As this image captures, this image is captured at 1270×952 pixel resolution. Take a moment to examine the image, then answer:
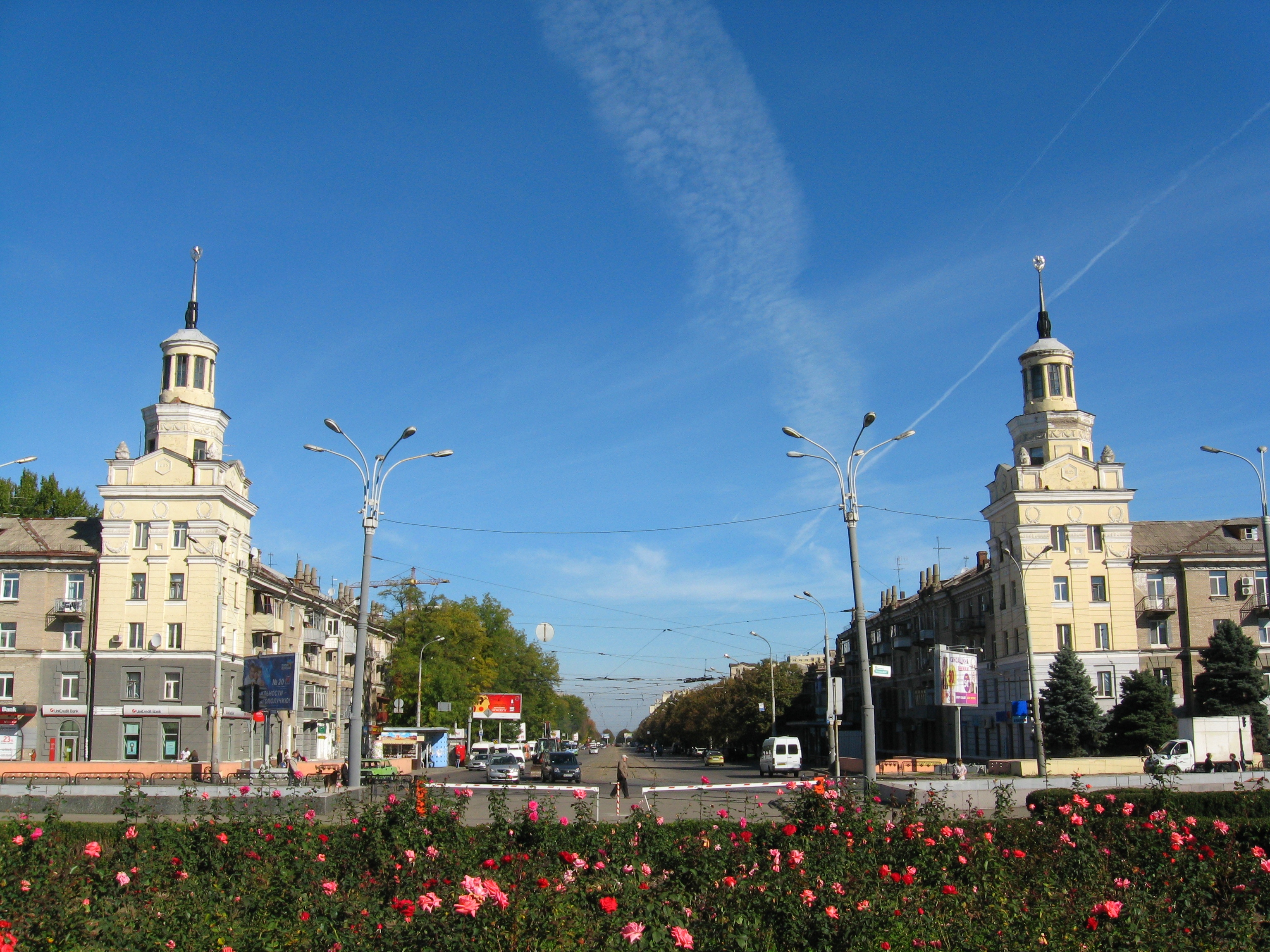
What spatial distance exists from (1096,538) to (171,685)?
49167mm

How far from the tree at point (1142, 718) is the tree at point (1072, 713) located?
882 millimetres

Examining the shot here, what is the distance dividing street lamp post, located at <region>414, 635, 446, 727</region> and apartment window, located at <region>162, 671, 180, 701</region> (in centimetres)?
2416

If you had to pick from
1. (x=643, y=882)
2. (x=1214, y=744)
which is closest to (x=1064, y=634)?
(x=1214, y=744)

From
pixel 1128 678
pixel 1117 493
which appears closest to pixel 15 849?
pixel 1128 678

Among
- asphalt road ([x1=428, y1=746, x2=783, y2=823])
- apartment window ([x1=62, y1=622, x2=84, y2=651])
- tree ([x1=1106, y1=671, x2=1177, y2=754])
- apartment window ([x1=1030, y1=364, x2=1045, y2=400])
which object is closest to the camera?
asphalt road ([x1=428, y1=746, x2=783, y2=823])

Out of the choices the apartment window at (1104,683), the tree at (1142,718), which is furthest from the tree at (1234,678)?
the apartment window at (1104,683)

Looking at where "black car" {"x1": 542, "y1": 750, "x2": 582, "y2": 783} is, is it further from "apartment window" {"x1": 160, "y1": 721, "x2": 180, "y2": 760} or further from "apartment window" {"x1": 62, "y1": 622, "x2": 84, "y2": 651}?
"apartment window" {"x1": 62, "y1": 622, "x2": 84, "y2": 651}

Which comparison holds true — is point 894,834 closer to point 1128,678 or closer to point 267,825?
point 267,825

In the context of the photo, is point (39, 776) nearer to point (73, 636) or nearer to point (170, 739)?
point (170, 739)

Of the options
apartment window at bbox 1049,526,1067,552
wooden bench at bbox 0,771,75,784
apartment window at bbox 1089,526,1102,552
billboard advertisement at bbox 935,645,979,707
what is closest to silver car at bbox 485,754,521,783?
wooden bench at bbox 0,771,75,784

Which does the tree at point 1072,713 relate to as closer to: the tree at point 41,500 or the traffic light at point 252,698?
the traffic light at point 252,698

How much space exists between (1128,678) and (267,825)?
49307 mm

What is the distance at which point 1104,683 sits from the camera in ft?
185

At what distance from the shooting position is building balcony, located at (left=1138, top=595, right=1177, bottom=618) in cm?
5731
